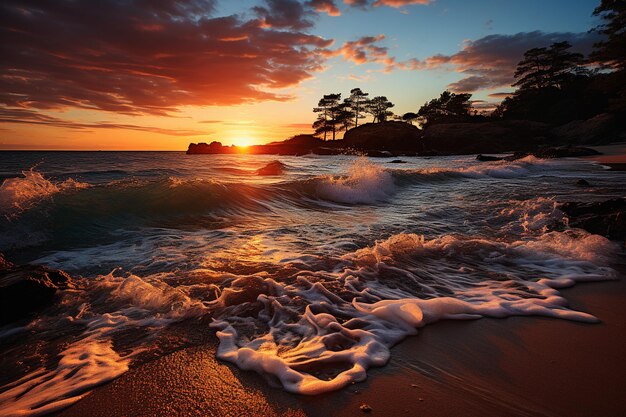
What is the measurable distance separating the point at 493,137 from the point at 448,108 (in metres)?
21.8

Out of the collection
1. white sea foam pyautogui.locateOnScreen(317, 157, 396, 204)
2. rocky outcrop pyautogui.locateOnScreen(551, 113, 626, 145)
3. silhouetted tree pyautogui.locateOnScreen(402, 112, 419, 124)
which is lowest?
white sea foam pyautogui.locateOnScreen(317, 157, 396, 204)

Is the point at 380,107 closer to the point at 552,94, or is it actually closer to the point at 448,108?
the point at 448,108

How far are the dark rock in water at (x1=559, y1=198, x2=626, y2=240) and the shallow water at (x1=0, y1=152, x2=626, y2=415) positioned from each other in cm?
28

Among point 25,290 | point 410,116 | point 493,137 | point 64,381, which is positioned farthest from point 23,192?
point 410,116

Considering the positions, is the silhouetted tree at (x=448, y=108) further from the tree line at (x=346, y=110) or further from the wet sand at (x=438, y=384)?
the wet sand at (x=438, y=384)

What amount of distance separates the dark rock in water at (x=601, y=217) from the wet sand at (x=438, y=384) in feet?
11.1

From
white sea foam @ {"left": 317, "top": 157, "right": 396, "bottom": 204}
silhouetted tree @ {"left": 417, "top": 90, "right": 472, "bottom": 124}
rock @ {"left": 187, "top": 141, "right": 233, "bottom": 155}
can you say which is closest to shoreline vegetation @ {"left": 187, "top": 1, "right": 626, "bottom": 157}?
silhouetted tree @ {"left": 417, "top": 90, "right": 472, "bottom": 124}

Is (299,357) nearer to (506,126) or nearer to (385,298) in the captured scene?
(385,298)

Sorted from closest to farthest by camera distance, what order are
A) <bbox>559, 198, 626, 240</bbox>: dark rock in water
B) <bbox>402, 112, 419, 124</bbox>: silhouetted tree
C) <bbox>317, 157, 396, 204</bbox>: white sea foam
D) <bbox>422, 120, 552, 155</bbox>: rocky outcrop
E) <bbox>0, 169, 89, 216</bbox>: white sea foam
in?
<bbox>559, 198, 626, 240</bbox>: dark rock in water, <bbox>0, 169, 89, 216</bbox>: white sea foam, <bbox>317, 157, 396, 204</bbox>: white sea foam, <bbox>422, 120, 552, 155</bbox>: rocky outcrop, <bbox>402, 112, 419, 124</bbox>: silhouetted tree

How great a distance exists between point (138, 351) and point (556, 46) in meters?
64.1

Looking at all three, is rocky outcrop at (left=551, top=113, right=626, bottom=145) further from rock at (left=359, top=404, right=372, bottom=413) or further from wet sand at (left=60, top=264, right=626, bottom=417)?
rock at (left=359, top=404, right=372, bottom=413)

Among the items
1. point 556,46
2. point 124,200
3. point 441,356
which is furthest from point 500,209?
point 556,46

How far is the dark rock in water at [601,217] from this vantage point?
4.89 m

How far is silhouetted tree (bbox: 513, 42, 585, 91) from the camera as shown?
47125 millimetres
